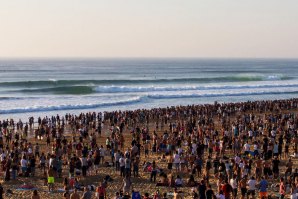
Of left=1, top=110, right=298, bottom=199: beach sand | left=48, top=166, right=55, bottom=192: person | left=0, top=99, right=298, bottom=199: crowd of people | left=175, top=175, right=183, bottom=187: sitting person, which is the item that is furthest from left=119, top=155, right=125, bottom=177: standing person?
left=48, top=166, right=55, bottom=192: person

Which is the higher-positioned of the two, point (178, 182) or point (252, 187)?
point (252, 187)

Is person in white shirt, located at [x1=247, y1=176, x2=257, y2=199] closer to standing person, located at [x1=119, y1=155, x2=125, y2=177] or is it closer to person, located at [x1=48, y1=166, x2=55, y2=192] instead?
standing person, located at [x1=119, y1=155, x2=125, y2=177]

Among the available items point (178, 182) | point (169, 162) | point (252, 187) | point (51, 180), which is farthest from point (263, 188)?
point (51, 180)

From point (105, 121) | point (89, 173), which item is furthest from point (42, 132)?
point (89, 173)

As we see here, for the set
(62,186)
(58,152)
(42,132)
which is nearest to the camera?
(62,186)

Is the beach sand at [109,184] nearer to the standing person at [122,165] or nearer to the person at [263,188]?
the standing person at [122,165]

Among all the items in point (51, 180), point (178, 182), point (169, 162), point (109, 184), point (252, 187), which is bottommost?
point (109, 184)

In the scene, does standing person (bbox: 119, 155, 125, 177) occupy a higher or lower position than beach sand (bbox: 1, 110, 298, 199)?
higher

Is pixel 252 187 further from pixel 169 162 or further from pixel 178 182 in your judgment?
pixel 169 162

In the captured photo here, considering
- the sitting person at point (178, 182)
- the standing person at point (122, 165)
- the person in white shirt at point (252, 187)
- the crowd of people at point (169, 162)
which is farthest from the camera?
the standing person at point (122, 165)

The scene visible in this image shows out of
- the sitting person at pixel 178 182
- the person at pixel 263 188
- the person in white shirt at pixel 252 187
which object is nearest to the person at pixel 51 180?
the sitting person at pixel 178 182

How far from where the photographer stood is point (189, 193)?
16.7 m

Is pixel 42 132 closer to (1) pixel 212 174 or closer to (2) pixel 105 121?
(2) pixel 105 121

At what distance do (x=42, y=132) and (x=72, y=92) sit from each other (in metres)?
39.2
